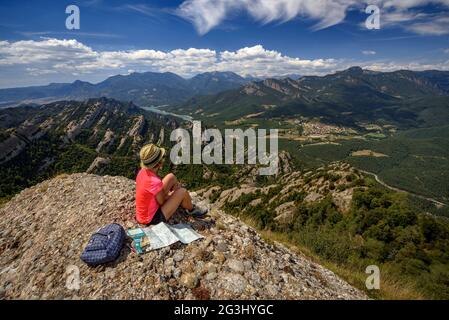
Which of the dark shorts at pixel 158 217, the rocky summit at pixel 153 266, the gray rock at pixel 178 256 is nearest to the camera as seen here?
the rocky summit at pixel 153 266

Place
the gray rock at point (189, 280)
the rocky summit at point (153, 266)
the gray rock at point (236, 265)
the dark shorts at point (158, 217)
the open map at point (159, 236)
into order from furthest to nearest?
1. the dark shorts at point (158, 217)
2. the open map at point (159, 236)
3. the gray rock at point (236, 265)
4. the gray rock at point (189, 280)
5. the rocky summit at point (153, 266)

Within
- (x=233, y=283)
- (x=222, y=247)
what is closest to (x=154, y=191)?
(x=222, y=247)

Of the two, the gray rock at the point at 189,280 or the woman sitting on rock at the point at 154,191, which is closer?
the gray rock at the point at 189,280

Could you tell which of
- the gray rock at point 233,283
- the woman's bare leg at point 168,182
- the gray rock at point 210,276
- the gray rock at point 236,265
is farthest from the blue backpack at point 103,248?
the gray rock at point 236,265

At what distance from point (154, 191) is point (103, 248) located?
Result: 7.50 feet

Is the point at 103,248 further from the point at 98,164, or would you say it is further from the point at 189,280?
the point at 98,164

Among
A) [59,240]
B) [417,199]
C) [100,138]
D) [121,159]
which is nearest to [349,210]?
[59,240]

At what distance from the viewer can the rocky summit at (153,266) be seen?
718 cm

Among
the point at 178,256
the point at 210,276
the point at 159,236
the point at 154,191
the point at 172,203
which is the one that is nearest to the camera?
the point at 210,276

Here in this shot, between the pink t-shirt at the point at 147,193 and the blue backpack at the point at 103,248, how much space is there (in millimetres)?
1172

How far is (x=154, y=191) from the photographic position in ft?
29.2

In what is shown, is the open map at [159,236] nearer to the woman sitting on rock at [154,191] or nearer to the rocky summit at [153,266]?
the rocky summit at [153,266]

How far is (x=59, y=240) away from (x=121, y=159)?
12346 centimetres
